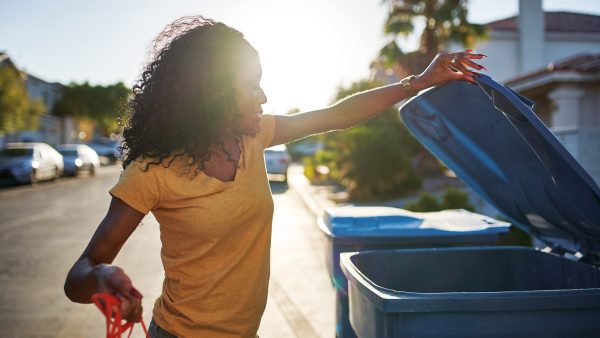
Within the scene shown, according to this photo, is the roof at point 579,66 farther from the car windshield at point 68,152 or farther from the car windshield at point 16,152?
the car windshield at point 68,152

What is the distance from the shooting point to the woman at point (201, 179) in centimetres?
161

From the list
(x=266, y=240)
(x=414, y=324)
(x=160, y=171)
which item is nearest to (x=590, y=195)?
(x=414, y=324)

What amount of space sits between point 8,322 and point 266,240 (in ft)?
13.6

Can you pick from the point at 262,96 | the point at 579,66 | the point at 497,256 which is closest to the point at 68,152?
the point at 579,66

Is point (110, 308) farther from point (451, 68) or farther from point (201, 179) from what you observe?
point (451, 68)

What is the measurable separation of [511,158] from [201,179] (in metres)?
1.44

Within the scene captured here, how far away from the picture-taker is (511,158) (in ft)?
7.91

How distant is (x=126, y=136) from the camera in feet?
5.79

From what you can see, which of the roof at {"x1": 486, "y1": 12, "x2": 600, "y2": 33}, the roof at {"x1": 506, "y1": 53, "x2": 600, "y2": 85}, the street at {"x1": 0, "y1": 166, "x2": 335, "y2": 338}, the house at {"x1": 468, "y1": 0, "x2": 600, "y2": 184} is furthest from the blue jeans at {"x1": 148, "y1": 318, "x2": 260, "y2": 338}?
the roof at {"x1": 486, "y1": 12, "x2": 600, "y2": 33}

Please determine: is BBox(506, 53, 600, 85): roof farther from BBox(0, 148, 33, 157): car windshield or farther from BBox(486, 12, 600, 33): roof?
BBox(0, 148, 33, 157): car windshield

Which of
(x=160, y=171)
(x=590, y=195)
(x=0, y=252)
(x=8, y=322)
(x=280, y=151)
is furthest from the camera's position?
(x=280, y=151)

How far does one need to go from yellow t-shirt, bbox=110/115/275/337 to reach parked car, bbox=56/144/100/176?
1005 inches

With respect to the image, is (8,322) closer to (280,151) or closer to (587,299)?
(587,299)

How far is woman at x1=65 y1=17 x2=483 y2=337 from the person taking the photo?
161cm
